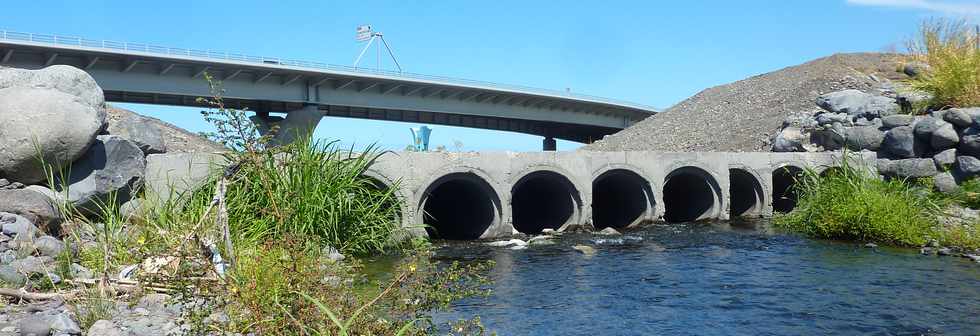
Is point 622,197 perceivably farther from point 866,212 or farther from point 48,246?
point 48,246

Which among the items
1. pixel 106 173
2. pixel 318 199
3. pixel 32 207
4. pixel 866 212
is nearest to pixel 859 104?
pixel 866 212

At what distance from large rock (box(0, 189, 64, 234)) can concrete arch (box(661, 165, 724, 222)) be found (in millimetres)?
11408

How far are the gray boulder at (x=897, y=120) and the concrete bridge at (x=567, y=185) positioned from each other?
5.16 ft

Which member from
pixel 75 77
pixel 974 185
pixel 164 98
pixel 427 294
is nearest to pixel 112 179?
pixel 75 77

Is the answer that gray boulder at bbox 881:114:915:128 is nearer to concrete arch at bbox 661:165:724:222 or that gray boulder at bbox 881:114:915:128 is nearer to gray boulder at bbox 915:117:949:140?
gray boulder at bbox 915:117:949:140

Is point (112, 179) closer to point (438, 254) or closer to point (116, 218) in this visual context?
point (116, 218)

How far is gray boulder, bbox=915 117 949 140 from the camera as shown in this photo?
17125mm

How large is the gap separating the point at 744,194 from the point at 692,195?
1.39 m

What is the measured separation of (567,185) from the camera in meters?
15.5

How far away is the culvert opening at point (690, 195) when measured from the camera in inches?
A: 685

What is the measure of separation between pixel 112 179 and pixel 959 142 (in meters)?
16.5

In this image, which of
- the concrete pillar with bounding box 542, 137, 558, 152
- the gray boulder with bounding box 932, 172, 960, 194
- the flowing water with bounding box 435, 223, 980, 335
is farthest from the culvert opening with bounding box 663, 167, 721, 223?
the concrete pillar with bounding box 542, 137, 558, 152

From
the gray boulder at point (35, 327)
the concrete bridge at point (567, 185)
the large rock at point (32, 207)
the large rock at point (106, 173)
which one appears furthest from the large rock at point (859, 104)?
the gray boulder at point (35, 327)

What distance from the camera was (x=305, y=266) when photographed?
5535 mm
